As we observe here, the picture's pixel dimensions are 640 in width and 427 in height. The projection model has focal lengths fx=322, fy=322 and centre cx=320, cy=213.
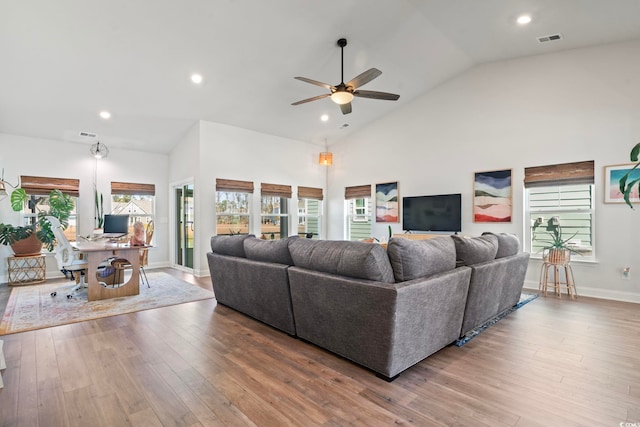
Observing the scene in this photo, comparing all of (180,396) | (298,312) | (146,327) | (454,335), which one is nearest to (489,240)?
(454,335)

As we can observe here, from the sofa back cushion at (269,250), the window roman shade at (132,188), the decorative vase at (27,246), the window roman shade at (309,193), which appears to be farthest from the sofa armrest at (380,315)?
the window roman shade at (132,188)

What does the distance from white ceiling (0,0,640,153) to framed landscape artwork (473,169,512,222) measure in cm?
195

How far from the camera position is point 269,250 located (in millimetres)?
3209

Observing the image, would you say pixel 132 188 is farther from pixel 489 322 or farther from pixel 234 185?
pixel 489 322

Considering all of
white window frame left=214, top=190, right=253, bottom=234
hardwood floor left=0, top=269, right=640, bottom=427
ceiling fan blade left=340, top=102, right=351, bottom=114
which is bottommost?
hardwood floor left=0, top=269, right=640, bottom=427

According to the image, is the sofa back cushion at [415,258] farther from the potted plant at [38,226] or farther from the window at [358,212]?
the potted plant at [38,226]

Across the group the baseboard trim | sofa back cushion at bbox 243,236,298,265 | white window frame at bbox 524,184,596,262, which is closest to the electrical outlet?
the baseboard trim

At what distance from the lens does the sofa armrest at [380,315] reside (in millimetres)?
2166

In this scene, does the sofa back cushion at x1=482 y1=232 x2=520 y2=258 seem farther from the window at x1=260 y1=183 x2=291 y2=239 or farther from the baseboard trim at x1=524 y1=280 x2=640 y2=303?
the window at x1=260 y1=183 x2=291 y2=239

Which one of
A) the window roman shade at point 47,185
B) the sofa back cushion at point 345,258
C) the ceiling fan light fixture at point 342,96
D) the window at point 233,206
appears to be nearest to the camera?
the sofa back cushion at point 345,258

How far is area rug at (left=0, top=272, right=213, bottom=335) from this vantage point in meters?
3.51

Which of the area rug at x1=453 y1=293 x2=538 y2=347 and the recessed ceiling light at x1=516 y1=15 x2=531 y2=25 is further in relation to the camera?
the recessed ceiling light at x1=516 y1=15 x2=531 y2=25

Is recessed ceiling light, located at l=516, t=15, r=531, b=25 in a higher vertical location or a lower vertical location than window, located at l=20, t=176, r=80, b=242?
higher

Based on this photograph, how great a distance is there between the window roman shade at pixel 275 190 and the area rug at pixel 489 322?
4999 millimetres
